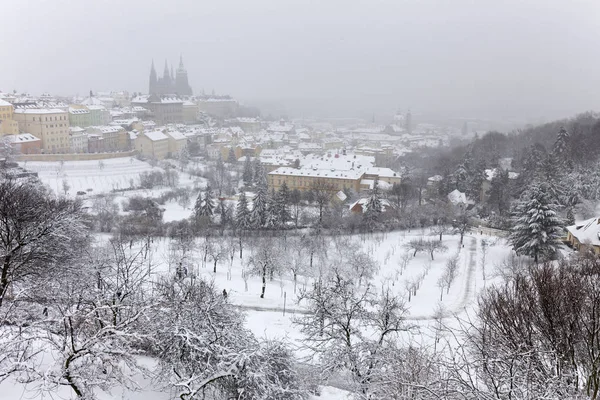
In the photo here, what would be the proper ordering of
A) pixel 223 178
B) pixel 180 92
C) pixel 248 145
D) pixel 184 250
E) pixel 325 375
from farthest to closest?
pixel 180 92
pixel 248 145
pixel 223 178
pixel 184 250
pixel 325 375

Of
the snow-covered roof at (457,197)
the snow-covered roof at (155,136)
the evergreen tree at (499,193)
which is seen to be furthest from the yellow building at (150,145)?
the evergreen tree at (499,193)

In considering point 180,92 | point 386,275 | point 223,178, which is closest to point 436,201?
point 386,275

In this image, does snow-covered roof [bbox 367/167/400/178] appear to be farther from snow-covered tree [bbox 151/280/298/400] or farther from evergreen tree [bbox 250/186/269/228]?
snow-covered tree [bbox 151/280/298/400]

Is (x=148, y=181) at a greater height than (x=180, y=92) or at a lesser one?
lesser

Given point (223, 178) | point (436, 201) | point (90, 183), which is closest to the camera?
point (436, 201)

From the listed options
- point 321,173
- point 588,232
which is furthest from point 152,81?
point 588,232

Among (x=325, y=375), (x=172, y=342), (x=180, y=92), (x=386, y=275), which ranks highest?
(x=180, y=92)

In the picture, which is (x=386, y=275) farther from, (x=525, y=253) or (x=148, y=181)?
(x=148, y=181)

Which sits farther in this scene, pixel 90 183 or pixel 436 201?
pixel 90 183
